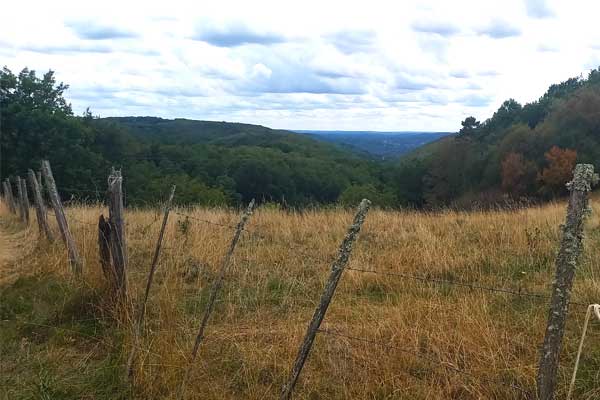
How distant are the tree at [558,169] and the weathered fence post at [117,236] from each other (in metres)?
39.6

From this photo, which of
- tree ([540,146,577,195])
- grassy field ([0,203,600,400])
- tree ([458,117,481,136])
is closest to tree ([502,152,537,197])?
tree ([540,146,577,195])

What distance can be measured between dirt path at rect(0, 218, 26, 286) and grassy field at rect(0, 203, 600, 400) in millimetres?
215

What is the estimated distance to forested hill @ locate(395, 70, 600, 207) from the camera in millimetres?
41562

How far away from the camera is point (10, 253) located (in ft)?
26.0

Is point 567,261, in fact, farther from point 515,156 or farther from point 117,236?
point 515,156

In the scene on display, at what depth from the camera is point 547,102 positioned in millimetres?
64562

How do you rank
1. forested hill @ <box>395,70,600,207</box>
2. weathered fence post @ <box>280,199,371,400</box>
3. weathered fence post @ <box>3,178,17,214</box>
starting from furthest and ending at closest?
forested hill @ <box>395,70,600,207</box> → weathered fence post @ <box>3,178,17,214</box> → weathered fence post @ <box>280,199,371,400</box>

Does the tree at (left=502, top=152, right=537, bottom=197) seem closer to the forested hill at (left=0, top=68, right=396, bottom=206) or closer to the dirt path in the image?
the forested hill at (left=0, top=68, right=396, bottom=206)

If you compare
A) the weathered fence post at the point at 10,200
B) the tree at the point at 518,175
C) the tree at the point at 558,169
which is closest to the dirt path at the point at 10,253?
the weathered fence post at the point at 10,200

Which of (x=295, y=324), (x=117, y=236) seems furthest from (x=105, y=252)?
(x=295, y=324)

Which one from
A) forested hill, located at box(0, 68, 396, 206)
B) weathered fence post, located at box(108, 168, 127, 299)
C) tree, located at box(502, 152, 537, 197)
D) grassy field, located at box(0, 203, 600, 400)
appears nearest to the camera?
grassy field, located at box(0, 203, 600, 400)

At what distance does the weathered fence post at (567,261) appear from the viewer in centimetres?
221

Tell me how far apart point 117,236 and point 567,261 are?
367 centimetres

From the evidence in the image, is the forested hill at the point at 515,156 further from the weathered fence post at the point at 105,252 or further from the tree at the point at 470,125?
the weathered fence post at the point at 105,252
